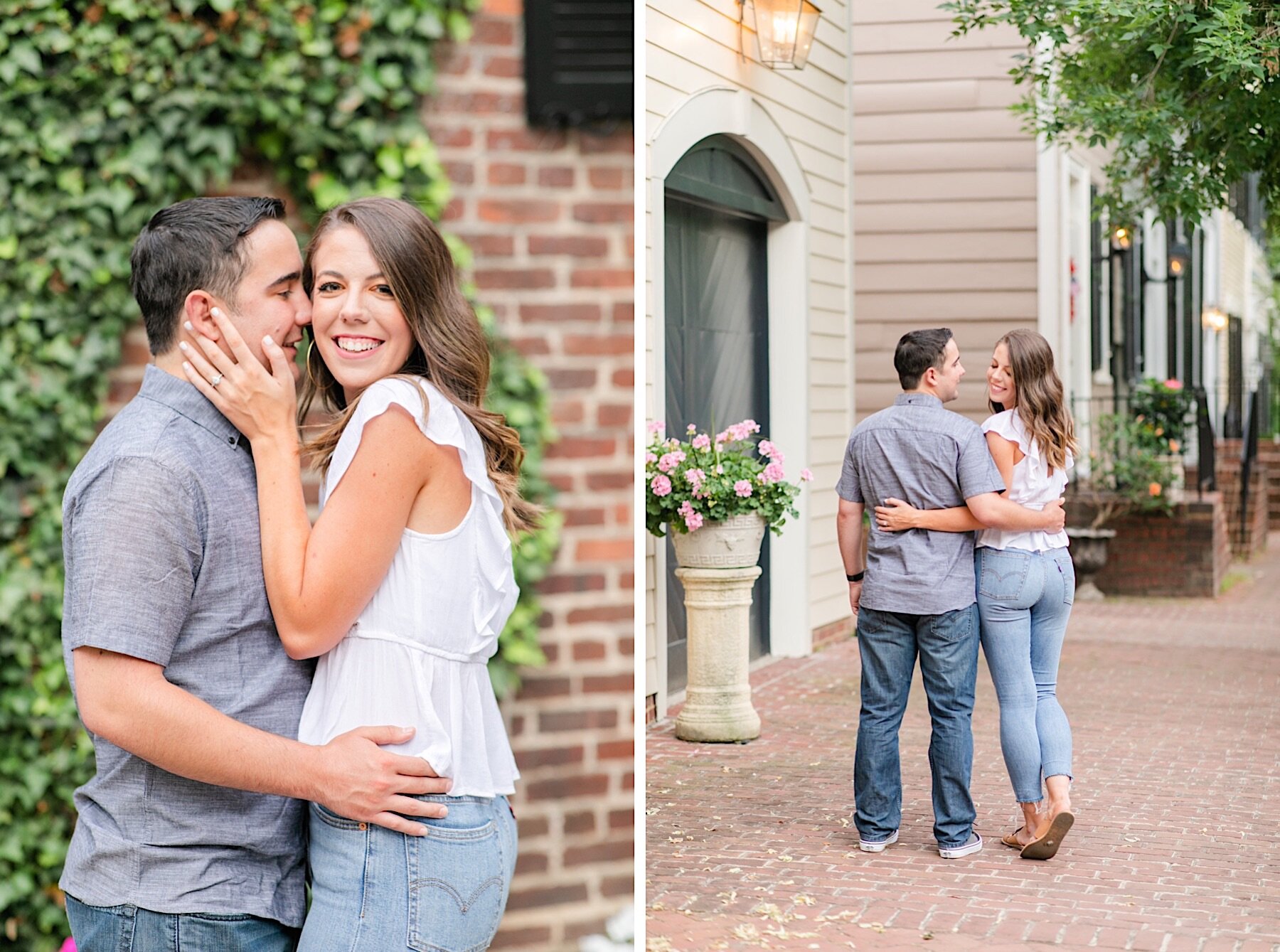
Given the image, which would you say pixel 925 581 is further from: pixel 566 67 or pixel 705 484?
pixel 566 67

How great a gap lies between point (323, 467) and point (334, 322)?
341 mm

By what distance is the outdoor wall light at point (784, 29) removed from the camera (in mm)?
7891

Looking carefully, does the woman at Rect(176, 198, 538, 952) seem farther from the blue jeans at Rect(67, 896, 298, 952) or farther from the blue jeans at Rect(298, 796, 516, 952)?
the blue jeans at Rect(67, 896, 298, 952)

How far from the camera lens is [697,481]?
626cm

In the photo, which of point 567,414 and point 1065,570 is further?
point 1065,570

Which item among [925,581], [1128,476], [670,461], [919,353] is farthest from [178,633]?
[1128,476]

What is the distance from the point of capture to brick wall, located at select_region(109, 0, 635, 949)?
14.1ft

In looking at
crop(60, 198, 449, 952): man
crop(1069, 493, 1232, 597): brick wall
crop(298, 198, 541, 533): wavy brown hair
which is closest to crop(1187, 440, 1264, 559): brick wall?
crop(1069, 493, 1232, 597): brick wall

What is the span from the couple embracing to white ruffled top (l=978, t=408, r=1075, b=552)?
2.83m

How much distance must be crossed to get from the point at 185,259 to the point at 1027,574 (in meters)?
3.26

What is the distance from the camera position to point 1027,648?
4.82m

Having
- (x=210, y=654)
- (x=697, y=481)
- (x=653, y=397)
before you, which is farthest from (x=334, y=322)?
(x=653, y=397)

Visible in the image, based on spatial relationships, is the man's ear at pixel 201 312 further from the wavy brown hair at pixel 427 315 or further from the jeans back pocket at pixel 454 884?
the jeans back pocket at pixel 454 884

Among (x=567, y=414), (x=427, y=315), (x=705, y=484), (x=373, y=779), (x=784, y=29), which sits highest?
(x=784, y=29)
